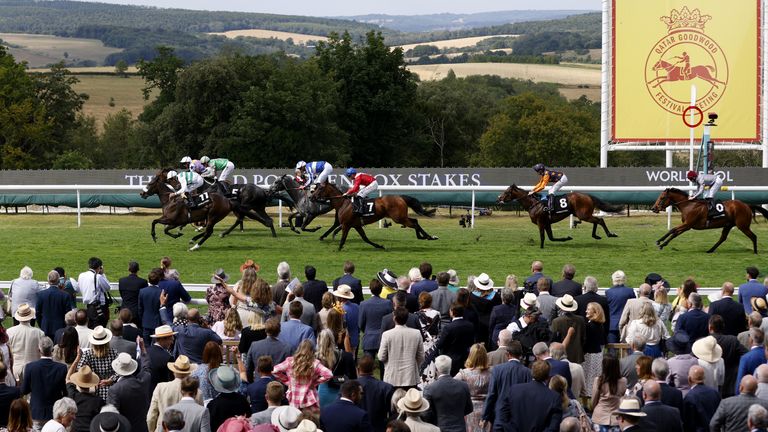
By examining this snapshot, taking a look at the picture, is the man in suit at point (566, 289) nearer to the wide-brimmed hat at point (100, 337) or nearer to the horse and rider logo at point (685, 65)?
the wide-brimmed hat at point (100, 337)

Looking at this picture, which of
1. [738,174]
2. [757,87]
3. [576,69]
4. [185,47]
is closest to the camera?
[757,87]

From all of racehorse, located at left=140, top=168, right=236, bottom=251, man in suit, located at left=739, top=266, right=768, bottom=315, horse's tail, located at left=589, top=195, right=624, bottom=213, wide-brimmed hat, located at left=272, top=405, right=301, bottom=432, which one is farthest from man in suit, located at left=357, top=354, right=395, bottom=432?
horse's tail, located at left=589, top=195, right=624, bottom=213

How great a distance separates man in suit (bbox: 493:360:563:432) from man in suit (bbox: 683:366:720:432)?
3.14 ft

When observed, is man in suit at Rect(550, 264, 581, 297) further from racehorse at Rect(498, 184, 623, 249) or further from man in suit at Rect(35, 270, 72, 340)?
racehorse at Rect(498, 184, 623, 249)

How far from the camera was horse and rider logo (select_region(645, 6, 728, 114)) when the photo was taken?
24609 millimetres

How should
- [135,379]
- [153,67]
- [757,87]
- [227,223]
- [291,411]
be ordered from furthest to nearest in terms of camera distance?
[153,67] < [757,87] < [227,223] < [135,379] < [291,411]

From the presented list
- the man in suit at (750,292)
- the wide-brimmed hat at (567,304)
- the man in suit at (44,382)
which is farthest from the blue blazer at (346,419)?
the man in suit at (750,292)

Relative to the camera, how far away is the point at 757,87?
2481 cm

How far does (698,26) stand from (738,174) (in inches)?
155

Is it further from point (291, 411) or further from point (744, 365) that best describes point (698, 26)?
point (291, 411)

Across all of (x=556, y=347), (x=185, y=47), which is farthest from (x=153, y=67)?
(x=185, y=47)

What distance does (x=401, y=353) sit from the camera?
8.25 m

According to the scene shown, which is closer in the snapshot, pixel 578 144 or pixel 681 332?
pixel 681 332

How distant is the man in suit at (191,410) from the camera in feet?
22.1
